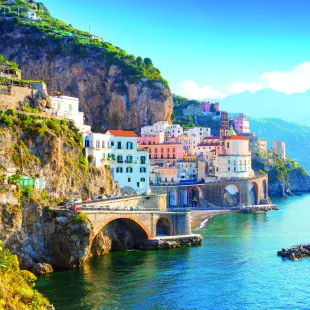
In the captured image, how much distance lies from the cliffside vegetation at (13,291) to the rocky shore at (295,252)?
43.3 metres

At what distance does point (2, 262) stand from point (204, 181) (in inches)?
4354

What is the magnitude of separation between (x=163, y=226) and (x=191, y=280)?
2202 cm

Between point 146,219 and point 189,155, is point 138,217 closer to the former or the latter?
point 146,219

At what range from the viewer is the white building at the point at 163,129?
16050 centimetres

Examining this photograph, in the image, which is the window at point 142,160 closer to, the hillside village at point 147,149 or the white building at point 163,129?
the hillside village at point 147,149

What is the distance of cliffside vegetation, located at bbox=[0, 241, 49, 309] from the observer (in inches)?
1397

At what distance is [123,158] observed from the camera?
99.6m

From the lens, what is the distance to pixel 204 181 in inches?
5802

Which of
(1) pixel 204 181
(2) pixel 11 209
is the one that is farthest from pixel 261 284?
(1) pixel 204 181

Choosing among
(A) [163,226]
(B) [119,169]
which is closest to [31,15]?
(B) [119,169]

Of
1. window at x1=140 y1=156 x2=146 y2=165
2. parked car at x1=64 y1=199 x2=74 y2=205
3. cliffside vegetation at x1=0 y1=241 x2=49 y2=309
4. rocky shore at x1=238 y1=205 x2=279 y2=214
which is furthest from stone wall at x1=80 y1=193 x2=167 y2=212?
rocky shore at x1=238 y1=205 x2=279 y2=214

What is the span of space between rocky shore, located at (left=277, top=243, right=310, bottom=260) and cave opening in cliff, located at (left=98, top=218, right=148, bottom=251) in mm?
18962

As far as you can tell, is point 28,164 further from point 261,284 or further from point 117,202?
point 261,284

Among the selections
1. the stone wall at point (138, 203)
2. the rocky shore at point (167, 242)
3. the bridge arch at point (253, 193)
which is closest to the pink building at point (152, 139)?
the bridge arch at point (253, 193)
